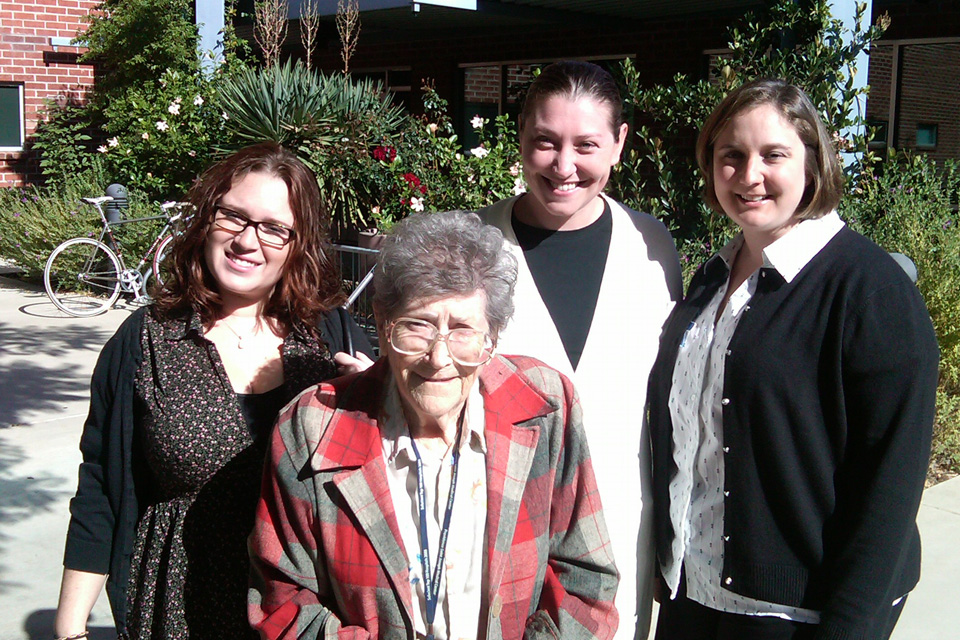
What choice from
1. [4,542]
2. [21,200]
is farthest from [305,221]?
[21,200]

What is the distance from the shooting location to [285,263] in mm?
2268

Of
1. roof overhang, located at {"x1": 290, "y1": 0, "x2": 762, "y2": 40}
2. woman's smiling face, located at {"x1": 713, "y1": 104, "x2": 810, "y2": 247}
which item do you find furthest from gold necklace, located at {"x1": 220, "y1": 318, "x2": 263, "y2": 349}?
roof overhang, located at {"x1": 290, "y1": 0, "x2": 762, "y2": 40}

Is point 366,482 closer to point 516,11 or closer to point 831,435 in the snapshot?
point 831,435

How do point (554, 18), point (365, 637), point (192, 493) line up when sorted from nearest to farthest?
point (365, 637)
point (192, 493)
point (554, 18)

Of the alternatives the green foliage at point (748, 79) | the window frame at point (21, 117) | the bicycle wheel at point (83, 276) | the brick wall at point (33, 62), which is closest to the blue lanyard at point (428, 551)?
the green foliage at point (748, 79)

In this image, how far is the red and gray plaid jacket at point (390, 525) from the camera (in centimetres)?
187

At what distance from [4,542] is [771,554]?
3852 mm

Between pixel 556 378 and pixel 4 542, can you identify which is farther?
pixel 4 542

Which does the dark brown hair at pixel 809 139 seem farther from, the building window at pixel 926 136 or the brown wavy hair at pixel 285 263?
the building window at pixel 926 136

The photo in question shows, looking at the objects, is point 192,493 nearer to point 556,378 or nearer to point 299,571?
point 299,571

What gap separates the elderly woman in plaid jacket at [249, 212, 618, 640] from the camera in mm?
1872

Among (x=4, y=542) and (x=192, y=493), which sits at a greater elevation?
(x=192, y=493)

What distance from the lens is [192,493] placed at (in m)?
2.14

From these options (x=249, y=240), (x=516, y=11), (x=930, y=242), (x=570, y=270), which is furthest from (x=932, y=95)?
(x=249, y=240)
